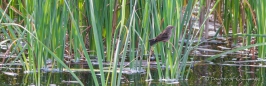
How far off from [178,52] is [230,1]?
2399 millimetres

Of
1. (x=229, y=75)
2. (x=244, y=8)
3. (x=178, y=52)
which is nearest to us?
(x=178, y=52)

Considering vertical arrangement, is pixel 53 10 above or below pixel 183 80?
above

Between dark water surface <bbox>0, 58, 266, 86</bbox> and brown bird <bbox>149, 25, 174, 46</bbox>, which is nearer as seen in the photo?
brown bird <bbox>149, 25, 174, 46</bbox>

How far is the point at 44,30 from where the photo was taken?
4297 mm

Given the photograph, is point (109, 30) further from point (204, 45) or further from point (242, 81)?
point (204, 45)

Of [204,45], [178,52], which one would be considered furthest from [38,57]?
[204,45]

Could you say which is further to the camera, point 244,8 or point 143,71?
point 244,8

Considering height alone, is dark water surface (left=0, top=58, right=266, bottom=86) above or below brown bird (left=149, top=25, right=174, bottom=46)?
below

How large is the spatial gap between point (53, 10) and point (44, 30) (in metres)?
→ 0.18

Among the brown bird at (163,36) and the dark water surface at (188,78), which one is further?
the dark water surface at (188,78)

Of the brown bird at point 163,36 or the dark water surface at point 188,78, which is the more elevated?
the brown bird at point 163,36

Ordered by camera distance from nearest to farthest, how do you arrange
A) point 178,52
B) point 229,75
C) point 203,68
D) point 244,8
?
1. point 178,52
2. point 229,75
3. point 203,68
4. point 244,8

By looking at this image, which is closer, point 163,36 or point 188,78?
point 163,36

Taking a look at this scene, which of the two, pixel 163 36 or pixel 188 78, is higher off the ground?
pixel 163 36
